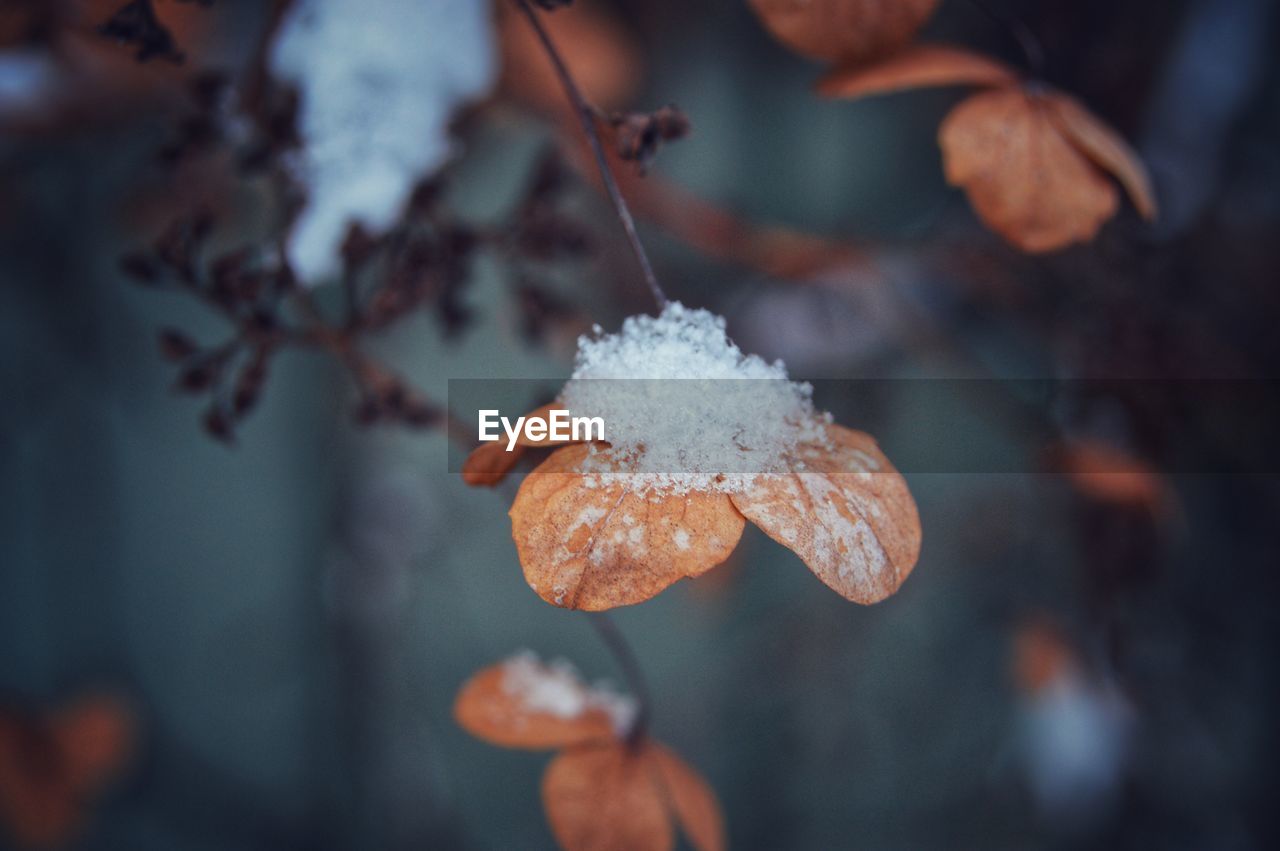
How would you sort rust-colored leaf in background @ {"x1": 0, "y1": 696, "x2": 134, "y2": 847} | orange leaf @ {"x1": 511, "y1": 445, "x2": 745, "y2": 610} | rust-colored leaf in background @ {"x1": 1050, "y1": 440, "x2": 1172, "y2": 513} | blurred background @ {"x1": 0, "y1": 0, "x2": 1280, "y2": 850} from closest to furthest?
orange leaf @ {"x1": 511, "y1": 445, "x2": 745, "y2": 610} → rust-colored leaf in background @ {"x1": 1050, "y1": 440, "x2": 1172, "y2": 513} → blurred background @ {"x1": 0, "y1": 0, "x2": 1280, "y2": 850} → rust-colored leaf in background @ {"x1": 0, "y1": 696, "x2": 134, "y2": 847}

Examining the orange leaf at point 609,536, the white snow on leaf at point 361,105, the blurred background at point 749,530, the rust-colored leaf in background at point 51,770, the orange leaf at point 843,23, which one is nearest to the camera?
the orange leaf at point 609,536

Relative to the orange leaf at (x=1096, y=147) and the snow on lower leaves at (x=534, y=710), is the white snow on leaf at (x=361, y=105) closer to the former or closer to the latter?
the snow on lower leaves at (x=534, y=710)

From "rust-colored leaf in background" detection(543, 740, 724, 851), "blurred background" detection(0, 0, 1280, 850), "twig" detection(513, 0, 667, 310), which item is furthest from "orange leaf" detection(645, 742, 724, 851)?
"blurred background" detection(0, 0, 1280, 850)

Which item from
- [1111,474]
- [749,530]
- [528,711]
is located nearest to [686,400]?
[528,711]

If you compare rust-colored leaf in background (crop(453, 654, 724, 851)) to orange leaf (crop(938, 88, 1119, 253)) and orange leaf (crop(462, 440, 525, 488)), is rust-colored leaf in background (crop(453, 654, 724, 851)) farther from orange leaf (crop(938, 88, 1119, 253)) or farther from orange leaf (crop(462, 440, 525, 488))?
orange leaf (crop(938, 88, 1119, 253))

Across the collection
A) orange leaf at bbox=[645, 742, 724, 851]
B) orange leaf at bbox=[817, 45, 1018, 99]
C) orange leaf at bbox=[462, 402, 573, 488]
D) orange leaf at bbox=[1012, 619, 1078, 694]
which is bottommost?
orange leaf at bbox=[1012, 619, 1078, 694]

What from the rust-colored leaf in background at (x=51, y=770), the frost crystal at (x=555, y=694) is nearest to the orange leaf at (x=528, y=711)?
the frost crystal at (x=555, y=694)
